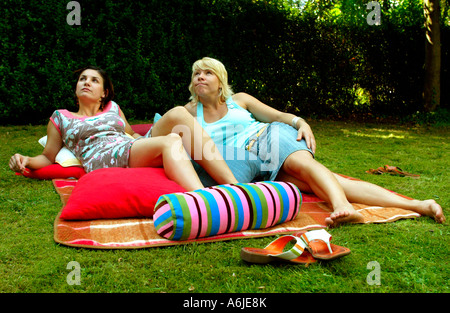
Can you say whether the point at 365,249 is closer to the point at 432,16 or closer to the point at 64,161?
the point at 64,161

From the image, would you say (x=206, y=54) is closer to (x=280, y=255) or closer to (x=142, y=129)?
(x=142, y=129)

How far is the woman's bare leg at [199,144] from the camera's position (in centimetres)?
264

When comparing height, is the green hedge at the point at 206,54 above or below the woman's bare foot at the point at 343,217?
above

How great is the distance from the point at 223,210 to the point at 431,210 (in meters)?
1.34

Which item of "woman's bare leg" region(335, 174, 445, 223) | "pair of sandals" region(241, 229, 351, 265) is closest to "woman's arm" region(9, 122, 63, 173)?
"pair of sandals" region(241, 229, 351, 265)

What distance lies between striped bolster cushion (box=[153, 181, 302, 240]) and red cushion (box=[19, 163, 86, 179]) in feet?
5.03

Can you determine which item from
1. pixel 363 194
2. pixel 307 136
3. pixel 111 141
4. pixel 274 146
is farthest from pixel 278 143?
pixel 111 141

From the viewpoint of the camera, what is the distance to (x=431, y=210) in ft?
7.71

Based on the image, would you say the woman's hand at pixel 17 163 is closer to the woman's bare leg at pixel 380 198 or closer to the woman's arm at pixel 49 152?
the woman's arm at pixel 49 152

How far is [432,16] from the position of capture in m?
8.60

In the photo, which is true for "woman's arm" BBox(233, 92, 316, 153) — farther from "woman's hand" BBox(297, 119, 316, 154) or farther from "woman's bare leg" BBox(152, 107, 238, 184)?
"woman's bare leg" BBox(152, 107, 238, 184)

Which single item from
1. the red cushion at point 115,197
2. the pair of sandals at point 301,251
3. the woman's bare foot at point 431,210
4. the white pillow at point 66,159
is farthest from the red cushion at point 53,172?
the woman's bare foot at point 431,210

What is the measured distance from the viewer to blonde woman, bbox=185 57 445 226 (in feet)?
8.00

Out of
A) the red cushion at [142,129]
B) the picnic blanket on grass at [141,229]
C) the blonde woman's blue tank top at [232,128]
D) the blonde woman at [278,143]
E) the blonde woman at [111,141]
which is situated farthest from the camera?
the red cushion at [142,129]
